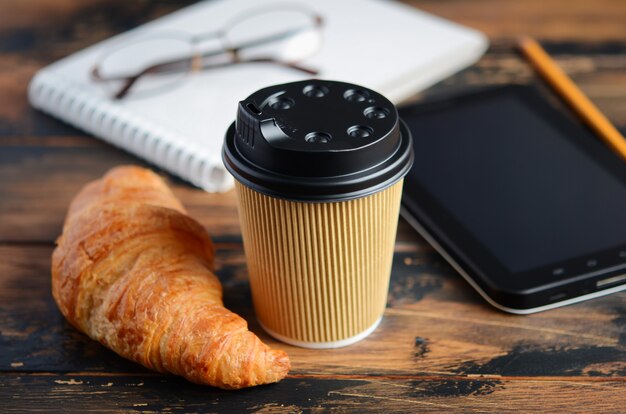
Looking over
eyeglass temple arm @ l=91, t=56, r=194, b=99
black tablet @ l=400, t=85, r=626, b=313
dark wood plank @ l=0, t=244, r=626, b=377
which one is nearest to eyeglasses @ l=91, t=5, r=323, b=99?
eyeglass temple arm @ l=91, t=56, r=194, b=99

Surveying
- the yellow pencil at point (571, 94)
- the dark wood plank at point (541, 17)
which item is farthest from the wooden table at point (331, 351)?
the dark wood plank at point (541, 17)

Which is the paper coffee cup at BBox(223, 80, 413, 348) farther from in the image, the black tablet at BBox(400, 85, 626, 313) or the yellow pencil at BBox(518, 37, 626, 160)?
the yellow pencil at BBox(518, 37, 626, 160)

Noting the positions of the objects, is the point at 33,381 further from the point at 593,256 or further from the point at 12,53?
the point at 12,53

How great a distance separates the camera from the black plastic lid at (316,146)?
0.67m

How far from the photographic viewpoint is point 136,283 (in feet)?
2.50

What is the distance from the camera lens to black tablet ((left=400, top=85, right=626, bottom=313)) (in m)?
0.86

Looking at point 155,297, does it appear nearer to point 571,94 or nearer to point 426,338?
point 426,338

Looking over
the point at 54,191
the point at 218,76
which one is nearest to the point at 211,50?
the point at 218,76

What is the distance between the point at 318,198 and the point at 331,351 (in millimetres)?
208

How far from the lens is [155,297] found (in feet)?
2.46

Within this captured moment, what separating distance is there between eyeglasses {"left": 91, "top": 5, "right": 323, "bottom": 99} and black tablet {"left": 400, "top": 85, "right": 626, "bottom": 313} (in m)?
0.27

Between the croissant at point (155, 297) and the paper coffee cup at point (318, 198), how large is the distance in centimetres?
6

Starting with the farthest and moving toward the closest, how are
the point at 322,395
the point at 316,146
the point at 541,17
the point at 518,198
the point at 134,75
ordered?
the point at 541,17
the point at 134,75
the point at 518,198
the point at 322,395
the point at 316,146

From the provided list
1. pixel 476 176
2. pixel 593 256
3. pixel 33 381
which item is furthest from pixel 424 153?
pixel 33 381
